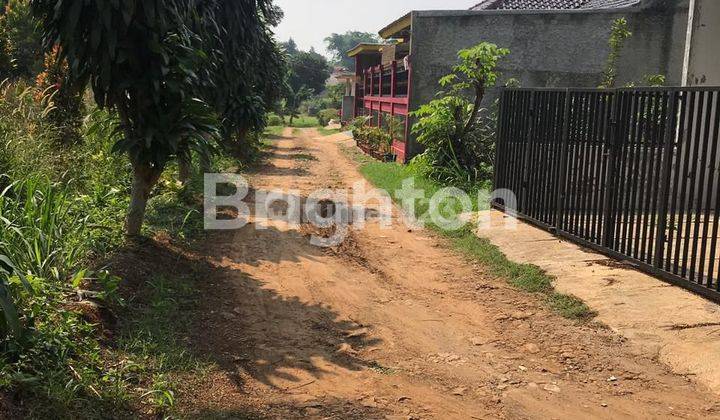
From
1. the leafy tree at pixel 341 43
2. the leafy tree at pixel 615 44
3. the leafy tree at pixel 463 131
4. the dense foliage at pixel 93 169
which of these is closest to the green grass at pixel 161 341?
the dense foliage at pixel 93 169

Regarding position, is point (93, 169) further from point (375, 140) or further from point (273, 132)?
point (273, 132)

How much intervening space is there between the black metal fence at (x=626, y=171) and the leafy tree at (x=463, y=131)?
3089 mm

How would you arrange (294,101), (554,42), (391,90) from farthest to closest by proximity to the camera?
(294,101) → (391,90) → (554,42)

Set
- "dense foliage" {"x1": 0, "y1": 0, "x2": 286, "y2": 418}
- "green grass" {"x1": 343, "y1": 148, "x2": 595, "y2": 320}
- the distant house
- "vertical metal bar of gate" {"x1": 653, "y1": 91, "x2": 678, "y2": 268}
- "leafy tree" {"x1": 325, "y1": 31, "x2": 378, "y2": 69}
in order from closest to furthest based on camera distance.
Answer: "dense foliage" {"x1": 0, "y1": 0, "x2": 286, "y2": 418}
"green grass" {"x1": 343, "y1": 148, "x2": 595, "y2": 320}
"vertical metal bar of gate" {"x1": 653, "y1": 91, "x2": 678, "y2": 268}
the distant house
"leafy tree" {"x1": 325, "y1": 31, "x2": 378, "y2": 69}

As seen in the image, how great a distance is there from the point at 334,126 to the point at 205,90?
116 feet

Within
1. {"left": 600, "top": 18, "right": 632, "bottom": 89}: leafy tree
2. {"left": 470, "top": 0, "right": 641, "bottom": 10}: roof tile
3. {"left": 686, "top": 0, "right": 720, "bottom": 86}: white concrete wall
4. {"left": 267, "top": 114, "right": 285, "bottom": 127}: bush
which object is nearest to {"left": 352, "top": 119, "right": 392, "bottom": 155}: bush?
{"left": 470, "top": 0, "right": 641, "bottom": 10}: roof tile

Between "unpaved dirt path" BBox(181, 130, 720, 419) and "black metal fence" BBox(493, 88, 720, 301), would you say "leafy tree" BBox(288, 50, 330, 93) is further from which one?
"unpaved dirt path" BBox(181, 130, 720, 419)

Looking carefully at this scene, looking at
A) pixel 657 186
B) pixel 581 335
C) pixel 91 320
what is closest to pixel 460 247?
pixel 657 186

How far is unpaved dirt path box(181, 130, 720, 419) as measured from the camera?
13.3 ft

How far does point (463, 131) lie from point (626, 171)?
22.0 feet

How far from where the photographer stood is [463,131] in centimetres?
1368

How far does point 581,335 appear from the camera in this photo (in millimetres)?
5305

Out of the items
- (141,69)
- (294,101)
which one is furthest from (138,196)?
(294,101)

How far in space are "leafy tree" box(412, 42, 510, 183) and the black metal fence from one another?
3.09m
